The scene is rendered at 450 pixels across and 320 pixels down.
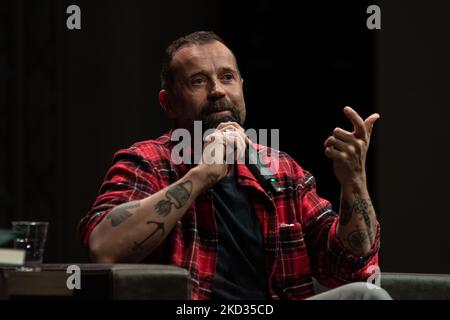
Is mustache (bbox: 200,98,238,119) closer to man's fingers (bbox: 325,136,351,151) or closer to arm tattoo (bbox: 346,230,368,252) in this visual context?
man's fingers (bbox: 325,136,351,151)

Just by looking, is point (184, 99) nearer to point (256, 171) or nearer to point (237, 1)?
point (256, 171)

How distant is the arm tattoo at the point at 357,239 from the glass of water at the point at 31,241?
2.73ft

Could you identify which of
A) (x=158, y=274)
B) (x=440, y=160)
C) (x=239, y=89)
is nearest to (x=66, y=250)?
(x=440, y=160)

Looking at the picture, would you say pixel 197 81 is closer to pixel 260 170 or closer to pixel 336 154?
pixel 260 170

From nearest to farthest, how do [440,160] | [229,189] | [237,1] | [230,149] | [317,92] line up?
[230,149] → [229,189] → [440,160] → [317,92] → [237,1]

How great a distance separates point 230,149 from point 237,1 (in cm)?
254

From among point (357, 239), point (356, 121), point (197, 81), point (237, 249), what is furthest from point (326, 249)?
point (197, 81)

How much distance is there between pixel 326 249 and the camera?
2469 mm

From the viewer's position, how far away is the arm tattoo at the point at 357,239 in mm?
2387

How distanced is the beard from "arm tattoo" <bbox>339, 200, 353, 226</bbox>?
385 millimetres

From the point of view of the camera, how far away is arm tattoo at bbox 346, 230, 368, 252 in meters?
2.39

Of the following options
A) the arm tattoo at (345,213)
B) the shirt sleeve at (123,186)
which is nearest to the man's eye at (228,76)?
the shirt sleeve at (123,186)

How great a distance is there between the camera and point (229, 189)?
2.48 meters

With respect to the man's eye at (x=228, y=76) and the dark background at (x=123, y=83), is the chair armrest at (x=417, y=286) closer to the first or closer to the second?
the man's eye at (x=228, y=76)
